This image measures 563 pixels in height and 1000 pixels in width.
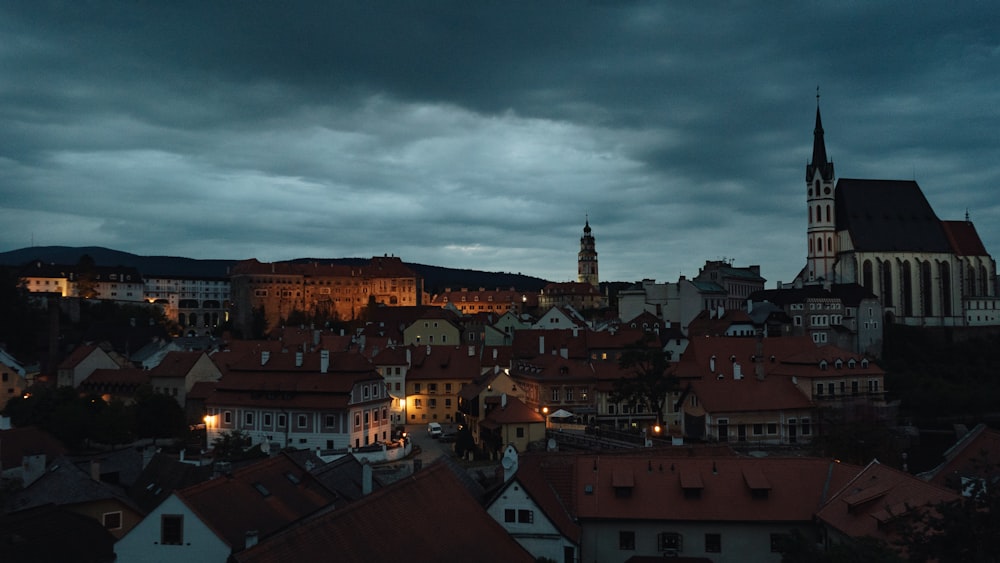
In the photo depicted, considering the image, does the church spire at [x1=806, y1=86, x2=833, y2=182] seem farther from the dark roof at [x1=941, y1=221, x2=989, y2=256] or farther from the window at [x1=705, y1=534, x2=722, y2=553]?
the window at [x1=705, y1=534, x2=722, y2=553]

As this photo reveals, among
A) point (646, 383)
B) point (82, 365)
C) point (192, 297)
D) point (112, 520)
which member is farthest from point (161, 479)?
point (192, 297)

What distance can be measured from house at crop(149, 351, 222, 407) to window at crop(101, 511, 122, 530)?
111 feet

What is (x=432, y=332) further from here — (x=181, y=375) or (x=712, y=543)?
(x=712, y=543)

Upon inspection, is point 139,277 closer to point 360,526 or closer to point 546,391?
point 546,391

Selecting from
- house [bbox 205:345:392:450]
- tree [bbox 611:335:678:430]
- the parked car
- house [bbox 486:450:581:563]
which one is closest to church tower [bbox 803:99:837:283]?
tree [bbox 611:335:678:430]

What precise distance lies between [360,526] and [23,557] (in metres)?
8.99

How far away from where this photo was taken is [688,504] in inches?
956

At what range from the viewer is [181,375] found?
57.9 metres

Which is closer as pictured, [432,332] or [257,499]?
[257,499]

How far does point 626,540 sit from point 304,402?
27.6m

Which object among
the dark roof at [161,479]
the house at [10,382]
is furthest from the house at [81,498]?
the house at [10,382]

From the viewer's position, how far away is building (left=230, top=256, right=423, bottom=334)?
134750 mm

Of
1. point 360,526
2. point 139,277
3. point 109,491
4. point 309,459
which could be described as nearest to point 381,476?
point 309,459

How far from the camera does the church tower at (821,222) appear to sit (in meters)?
101
